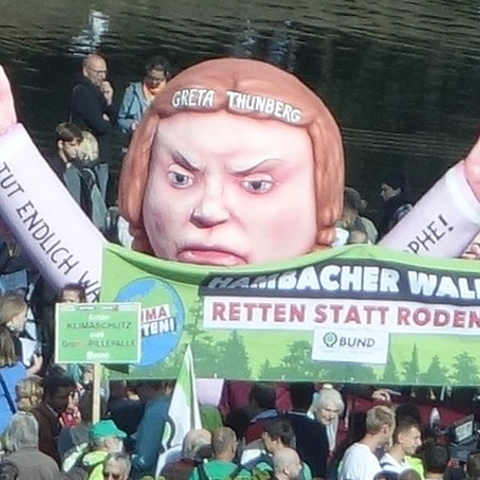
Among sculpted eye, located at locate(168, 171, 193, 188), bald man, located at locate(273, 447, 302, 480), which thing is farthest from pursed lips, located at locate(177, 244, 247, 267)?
bald man, located at locate(273, 447, 302, 480)

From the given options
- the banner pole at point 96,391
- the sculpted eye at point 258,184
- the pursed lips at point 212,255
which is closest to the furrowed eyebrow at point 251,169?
the sculpted eye at point 258,184

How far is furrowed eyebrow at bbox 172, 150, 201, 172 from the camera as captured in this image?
998 cm

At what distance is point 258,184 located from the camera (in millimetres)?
9977

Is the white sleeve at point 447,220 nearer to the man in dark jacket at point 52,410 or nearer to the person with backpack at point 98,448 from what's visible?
the man in dark jacket at point 52,410

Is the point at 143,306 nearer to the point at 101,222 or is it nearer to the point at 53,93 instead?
the point at 101,222

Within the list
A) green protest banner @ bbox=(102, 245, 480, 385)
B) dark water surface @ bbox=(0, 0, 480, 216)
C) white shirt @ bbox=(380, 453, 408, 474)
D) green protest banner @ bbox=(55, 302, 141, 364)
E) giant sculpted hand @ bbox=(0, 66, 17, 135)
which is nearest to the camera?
white shirt @ bbox=(380, 453, 408, 474)

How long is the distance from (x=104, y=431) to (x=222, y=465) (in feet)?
2.21

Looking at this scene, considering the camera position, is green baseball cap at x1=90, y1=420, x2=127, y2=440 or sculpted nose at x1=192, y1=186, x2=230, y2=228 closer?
green baseball cap at x1=90, y1=420, x2=127, y2=440

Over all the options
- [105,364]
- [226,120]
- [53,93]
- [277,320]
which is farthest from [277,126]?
[53,93]

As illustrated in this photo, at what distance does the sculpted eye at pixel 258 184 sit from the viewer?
9953 mm

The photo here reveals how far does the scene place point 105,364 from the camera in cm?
901

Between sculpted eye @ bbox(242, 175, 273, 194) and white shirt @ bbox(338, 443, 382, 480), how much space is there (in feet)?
6.05

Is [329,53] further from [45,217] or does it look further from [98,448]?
[98,448]

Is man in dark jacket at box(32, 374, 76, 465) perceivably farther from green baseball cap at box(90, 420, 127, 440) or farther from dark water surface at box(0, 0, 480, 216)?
dark water surface at box(0, 0, 480, 216)
